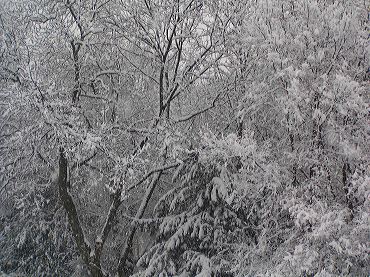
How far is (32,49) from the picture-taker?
1045 centimetres

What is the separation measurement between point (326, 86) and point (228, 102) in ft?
15.1

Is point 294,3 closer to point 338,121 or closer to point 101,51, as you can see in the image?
point 338,121

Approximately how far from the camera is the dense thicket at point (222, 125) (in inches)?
336

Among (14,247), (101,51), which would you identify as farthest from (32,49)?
(14,247)

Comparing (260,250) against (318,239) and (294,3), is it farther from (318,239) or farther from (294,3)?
(294,3)

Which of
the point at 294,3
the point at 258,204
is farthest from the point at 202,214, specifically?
the point at 294,3

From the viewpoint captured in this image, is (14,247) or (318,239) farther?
(14,247)

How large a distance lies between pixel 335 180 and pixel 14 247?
38.6 feet

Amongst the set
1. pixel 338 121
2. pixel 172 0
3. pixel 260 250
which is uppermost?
pixel 172 0

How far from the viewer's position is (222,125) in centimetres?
1346

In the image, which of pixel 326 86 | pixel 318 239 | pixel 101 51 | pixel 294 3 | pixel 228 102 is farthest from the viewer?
pixel 228 102

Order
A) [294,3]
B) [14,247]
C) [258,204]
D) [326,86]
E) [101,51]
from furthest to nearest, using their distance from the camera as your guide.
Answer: [14,247], [101,51], [258,204], [294,3], [326,86]

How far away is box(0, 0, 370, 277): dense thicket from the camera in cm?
854

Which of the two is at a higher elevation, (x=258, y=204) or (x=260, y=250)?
(x=258, y=204)
